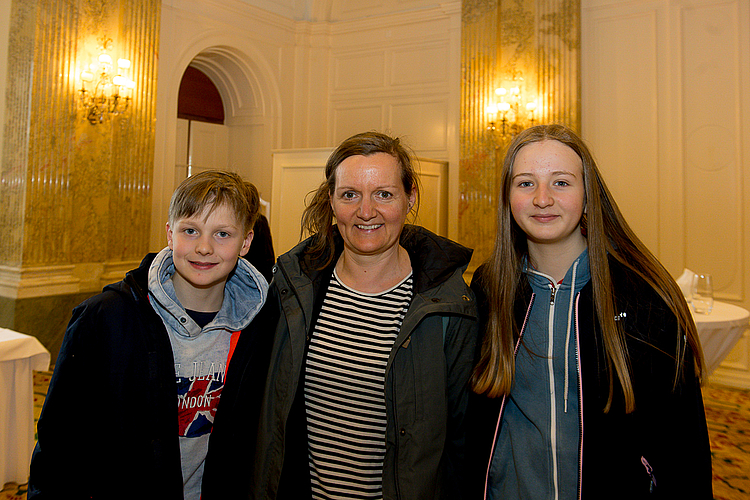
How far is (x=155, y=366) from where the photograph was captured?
5.09 ft

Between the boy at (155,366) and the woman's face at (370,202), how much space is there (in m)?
0.32

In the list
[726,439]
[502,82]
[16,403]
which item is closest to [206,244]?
[16,403]

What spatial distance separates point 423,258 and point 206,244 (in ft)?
2.33

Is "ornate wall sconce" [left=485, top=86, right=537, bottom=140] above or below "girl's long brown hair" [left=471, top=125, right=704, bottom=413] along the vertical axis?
above

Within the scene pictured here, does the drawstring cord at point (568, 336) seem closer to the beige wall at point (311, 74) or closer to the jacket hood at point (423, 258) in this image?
the jacket hood at point (423, 258)

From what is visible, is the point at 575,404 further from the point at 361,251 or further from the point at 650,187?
the point at 650,187

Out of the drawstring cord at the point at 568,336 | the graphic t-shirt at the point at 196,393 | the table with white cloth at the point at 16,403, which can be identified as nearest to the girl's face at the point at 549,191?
the drawstring cord at the point at 568,336

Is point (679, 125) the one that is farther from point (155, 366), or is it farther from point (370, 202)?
point (155, 366)

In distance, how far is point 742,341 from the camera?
18.7 feet

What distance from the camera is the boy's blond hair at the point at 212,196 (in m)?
1.66

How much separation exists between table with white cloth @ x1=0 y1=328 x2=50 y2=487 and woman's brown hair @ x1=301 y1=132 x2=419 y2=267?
2.17 metres

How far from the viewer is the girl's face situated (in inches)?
60.8

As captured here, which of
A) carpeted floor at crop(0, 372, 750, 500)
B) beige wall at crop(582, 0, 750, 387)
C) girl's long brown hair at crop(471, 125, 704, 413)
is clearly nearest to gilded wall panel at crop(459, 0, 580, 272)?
beige wall at crop(582, 0, 750, 387)

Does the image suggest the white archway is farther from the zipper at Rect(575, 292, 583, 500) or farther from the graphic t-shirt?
the zipper at Rect(575, 292, 583, 500)
